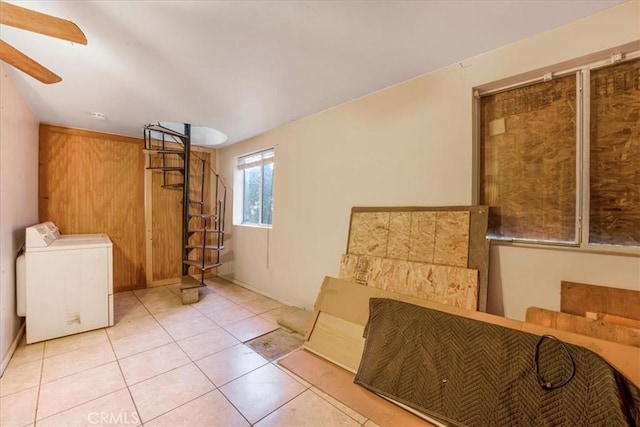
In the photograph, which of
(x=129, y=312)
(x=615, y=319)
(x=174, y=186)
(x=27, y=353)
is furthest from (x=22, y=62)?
(x=615, y=319)

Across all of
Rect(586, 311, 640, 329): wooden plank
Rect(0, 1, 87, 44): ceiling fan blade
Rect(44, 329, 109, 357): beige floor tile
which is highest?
Rect(0, 1, 87, 44): ceiling fan blade

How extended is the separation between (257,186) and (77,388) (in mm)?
3061

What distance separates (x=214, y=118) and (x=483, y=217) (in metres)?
3.09

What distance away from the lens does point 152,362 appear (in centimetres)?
215

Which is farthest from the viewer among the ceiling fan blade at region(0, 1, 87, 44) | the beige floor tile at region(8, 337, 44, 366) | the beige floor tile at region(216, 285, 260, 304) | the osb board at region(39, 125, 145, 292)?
the beige floor tile at region(216, 285, 260, 304)

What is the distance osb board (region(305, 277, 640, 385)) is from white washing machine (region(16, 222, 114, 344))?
232cm

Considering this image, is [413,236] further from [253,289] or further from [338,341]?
[253,289]

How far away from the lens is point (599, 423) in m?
1.14

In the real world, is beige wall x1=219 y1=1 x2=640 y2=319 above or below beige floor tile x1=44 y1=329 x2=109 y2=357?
above

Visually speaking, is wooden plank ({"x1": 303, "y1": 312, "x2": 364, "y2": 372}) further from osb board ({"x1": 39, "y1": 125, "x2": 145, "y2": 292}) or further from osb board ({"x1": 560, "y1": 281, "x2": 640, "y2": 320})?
osb board ({"x1": 39, "y1": 125, "x2": 145, "y2": 292})

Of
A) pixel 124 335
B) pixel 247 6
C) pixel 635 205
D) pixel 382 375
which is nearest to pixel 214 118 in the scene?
pixel 247 6

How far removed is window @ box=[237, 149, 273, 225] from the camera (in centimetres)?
400

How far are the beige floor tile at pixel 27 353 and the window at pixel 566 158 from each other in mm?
3920

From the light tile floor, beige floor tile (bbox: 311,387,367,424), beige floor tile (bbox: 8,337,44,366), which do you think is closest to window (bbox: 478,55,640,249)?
beige floor tile (bbox: 311,387,367,424)
